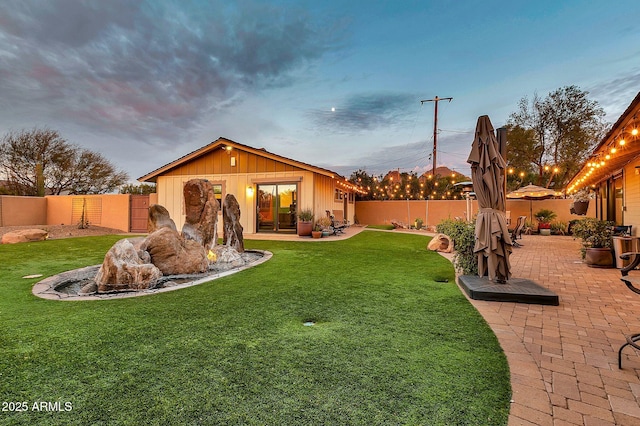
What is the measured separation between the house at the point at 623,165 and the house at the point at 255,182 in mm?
8571

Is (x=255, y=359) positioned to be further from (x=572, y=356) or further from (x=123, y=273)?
(x=123, y=273)

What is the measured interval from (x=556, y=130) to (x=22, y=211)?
1274 inches

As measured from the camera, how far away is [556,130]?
728 inches

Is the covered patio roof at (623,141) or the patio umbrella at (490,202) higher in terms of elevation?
the covered patio roof at (623,141)

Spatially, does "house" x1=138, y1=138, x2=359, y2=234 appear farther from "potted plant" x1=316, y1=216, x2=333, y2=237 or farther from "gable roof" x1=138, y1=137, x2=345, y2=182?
"potted plant" x1=316, y1=216, x2=333, y2=237

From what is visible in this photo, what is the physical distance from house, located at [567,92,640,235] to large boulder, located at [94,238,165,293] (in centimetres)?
750

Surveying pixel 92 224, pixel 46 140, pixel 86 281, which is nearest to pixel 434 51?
pixel 86 281

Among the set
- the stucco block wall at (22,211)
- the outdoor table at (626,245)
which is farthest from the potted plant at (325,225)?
the stucco block wall at (22,211)

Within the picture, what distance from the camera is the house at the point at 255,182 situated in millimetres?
12445

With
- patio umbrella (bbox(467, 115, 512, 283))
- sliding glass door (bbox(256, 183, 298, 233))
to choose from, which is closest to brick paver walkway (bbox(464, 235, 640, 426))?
patio umbrella (bbox(467, 115, 512, 283))

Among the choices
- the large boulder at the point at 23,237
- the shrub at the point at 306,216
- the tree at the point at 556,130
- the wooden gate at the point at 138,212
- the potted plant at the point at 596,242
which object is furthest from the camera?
the tree at the point at 556,130

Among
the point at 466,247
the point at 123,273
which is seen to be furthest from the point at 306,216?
the point at 123,273

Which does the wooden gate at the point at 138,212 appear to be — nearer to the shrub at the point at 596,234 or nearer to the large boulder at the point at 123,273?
the large boulder at the point at 123,273

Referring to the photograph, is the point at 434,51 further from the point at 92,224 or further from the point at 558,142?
the point at 92,224
